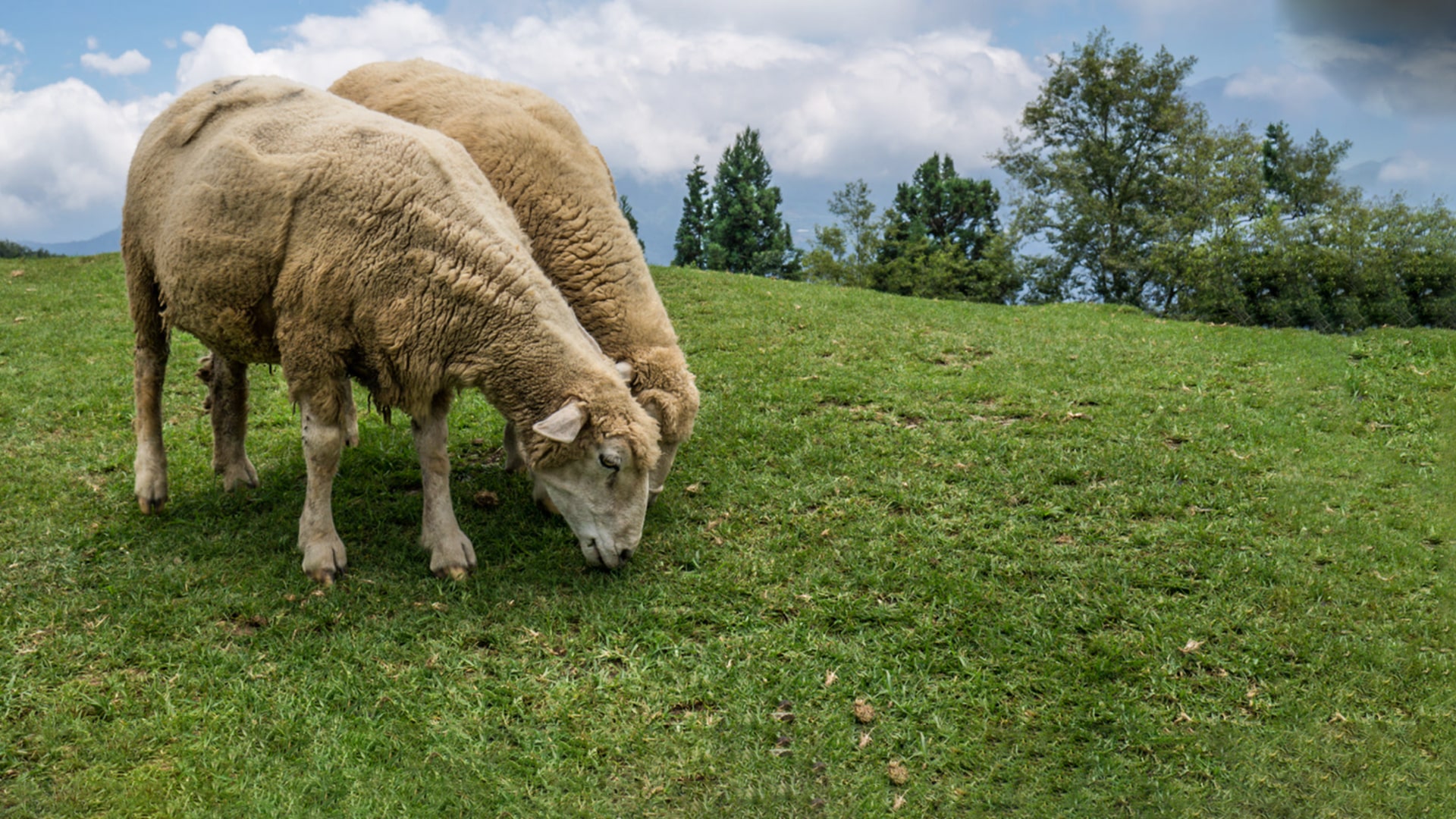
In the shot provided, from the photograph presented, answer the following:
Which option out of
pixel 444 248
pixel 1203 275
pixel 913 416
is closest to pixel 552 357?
pixel 444 248

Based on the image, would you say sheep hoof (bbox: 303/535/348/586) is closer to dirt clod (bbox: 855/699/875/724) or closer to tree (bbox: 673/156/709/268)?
dirt clod (bbox: 855/699/875/724)

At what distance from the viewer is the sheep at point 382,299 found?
17.3 ft

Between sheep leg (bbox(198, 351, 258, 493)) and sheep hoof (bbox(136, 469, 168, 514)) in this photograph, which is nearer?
sheep hoof (bbox(136, 469, 168, 514))

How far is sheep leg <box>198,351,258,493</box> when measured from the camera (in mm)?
7016

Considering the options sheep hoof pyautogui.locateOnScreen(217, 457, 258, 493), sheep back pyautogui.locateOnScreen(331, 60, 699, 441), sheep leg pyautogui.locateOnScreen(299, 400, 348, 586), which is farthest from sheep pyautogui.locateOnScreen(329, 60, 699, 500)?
sheep hoof pyautogui.locateOnScreen(217, 457, 258, 493)

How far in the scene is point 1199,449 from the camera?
26.3 ft

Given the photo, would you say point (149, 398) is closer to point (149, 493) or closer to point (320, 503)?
point (149, 493)

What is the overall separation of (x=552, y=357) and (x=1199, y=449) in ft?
19.7

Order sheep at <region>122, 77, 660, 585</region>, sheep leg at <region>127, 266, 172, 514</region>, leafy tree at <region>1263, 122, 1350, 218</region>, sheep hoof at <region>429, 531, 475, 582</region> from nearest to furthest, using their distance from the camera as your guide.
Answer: sheep at <region>122, 77, 660, 585</region>, sheep hoof at <region>429, 531, 475, 582</region>, sheep leg at <region>127, 266, 172, 514</region>, leafy tree at <region>1263, 122, 1350, 218</region>

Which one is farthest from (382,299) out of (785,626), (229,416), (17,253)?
(17,253)

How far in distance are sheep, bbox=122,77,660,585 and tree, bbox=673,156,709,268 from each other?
50.6 m

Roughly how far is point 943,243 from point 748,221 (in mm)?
12005

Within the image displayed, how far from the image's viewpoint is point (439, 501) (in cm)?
596

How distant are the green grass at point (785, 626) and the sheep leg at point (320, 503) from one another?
0.58ft
